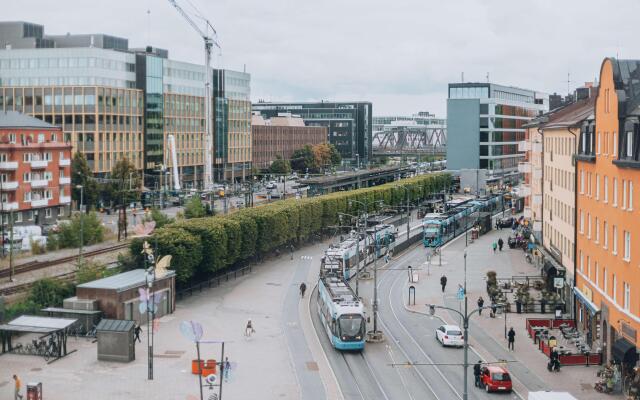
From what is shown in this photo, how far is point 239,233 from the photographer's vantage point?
79375mm

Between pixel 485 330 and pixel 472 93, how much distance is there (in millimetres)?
133485

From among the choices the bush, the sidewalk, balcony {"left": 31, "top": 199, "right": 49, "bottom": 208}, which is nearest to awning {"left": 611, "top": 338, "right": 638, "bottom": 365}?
the sidewalk

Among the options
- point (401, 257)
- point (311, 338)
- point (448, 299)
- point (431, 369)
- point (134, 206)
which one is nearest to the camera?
point (431, 369)

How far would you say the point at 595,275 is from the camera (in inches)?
2128

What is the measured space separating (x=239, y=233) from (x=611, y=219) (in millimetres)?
38144

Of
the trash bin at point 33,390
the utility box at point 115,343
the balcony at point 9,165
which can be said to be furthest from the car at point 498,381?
the balcony at point 9,165

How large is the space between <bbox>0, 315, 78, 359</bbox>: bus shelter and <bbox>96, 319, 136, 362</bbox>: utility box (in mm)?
2390

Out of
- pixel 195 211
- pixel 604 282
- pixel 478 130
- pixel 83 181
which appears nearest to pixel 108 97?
pixel 83 181

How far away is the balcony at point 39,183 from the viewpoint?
366ft

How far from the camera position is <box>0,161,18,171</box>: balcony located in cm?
10606

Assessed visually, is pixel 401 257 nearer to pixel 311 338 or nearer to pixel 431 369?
pixel 311 338

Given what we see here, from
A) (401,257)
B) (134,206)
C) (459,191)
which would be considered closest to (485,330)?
(401,257)

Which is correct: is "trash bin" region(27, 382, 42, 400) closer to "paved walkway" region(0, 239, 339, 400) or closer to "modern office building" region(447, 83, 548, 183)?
"paved walkway" region(0, 239, 339, 400)

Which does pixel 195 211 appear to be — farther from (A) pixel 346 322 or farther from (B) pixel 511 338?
(B) pixel 511 338
